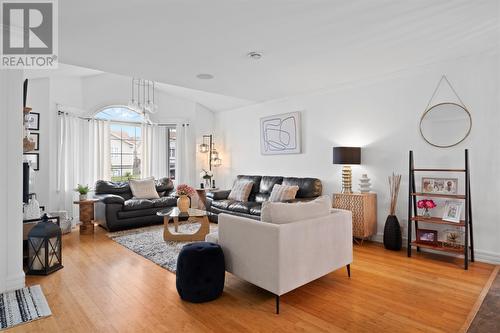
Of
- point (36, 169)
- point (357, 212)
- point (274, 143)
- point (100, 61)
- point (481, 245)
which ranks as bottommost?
point (481, 245)

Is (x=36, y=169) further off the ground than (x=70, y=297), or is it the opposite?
(x=36, y=169)

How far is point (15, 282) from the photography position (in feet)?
8.84

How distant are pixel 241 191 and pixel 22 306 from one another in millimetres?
3745

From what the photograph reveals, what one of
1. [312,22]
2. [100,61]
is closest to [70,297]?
[100,61]

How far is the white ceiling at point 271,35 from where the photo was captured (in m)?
2.31

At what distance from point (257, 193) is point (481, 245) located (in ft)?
11.5

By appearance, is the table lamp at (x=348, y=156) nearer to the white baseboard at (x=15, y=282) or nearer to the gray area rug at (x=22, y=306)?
the gray area rug at (x=22, y=306)

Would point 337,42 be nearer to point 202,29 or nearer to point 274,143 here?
point 202,29

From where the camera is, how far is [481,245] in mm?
3463

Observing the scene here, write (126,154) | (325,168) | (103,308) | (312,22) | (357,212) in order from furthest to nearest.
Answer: (126,154)
(325,168)
(357,212)
(312,22)
(103,308)

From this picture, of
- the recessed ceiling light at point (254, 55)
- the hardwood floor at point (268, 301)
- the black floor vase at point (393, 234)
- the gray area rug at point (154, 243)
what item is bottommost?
the hardwood floor at point (268, 301)

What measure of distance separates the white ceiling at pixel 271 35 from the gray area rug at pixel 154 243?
2.43 metres

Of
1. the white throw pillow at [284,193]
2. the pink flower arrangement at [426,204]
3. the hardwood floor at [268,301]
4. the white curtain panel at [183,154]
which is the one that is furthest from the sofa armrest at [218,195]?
the pink flower arrangement at [426,204]

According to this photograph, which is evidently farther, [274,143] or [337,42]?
[274,143]
